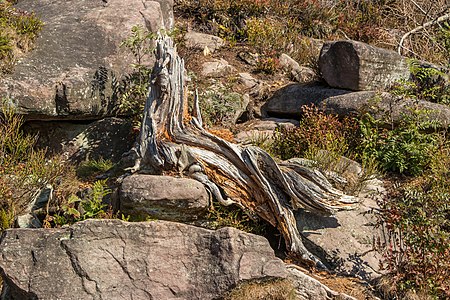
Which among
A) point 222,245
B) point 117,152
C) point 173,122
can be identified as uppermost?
point 173,122

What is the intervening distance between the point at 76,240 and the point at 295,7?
12.0 meters

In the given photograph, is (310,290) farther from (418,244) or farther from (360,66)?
(360,66)

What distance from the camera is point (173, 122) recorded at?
29.4 ft

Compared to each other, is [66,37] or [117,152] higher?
[66,37]

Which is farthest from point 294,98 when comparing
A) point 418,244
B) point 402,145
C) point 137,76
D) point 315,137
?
point 418,244

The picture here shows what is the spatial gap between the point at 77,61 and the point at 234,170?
13.3 feet

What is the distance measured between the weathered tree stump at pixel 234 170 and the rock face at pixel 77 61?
5.56 ft

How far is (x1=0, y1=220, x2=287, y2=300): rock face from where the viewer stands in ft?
20.7

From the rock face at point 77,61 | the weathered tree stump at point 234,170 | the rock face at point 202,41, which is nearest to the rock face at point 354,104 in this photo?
the weathered tree stump at point 234,170

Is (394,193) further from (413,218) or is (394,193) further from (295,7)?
(295,7)

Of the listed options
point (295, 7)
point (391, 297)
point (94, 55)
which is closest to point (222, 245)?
point (391, 297)

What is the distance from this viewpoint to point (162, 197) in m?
7.67

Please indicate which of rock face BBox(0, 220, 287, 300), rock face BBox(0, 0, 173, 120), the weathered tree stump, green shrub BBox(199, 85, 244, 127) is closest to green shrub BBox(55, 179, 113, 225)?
the weathered tree stump

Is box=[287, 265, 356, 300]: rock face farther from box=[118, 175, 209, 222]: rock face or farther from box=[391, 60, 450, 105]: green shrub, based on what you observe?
box=[391, 60, 450, 105]: green shrub
